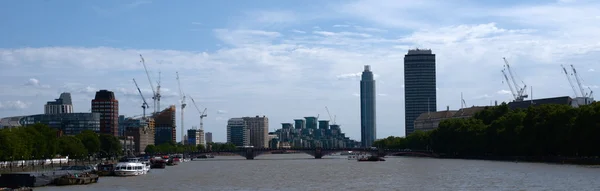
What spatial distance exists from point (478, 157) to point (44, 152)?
88.6 metres

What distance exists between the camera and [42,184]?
319 feet

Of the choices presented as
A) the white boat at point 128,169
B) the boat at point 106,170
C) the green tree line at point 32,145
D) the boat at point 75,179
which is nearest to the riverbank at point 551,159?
the white boat at point 128,169

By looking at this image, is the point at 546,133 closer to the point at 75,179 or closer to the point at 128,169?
the point at 128,169

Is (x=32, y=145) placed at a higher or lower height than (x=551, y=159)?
higher

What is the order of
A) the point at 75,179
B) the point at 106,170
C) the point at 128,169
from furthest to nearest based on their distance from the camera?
the point at 128,169, the point at 106,170, the point at 75,179

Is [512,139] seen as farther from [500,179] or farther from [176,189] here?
[176,189]

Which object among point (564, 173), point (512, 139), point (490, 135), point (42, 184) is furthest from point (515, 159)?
point (42, 184)

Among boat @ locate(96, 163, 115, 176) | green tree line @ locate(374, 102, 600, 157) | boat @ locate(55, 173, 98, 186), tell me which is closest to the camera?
boat @ locate(55, 173, 98, 186)

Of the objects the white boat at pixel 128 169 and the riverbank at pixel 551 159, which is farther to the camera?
the riverbank at pixel 551 159

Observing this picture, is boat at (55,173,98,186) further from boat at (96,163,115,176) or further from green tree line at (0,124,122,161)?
green tree line at (0,124,122,161)

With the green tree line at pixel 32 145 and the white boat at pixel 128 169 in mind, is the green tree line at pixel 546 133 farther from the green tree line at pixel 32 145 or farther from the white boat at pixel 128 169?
the green tree line at pixel 32 145

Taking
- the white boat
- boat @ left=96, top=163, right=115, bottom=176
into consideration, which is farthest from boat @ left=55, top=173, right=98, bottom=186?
the white boat

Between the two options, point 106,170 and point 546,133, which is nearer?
point 106,170

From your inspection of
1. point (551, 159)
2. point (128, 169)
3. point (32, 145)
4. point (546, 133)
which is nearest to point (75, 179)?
point (128, 169)
